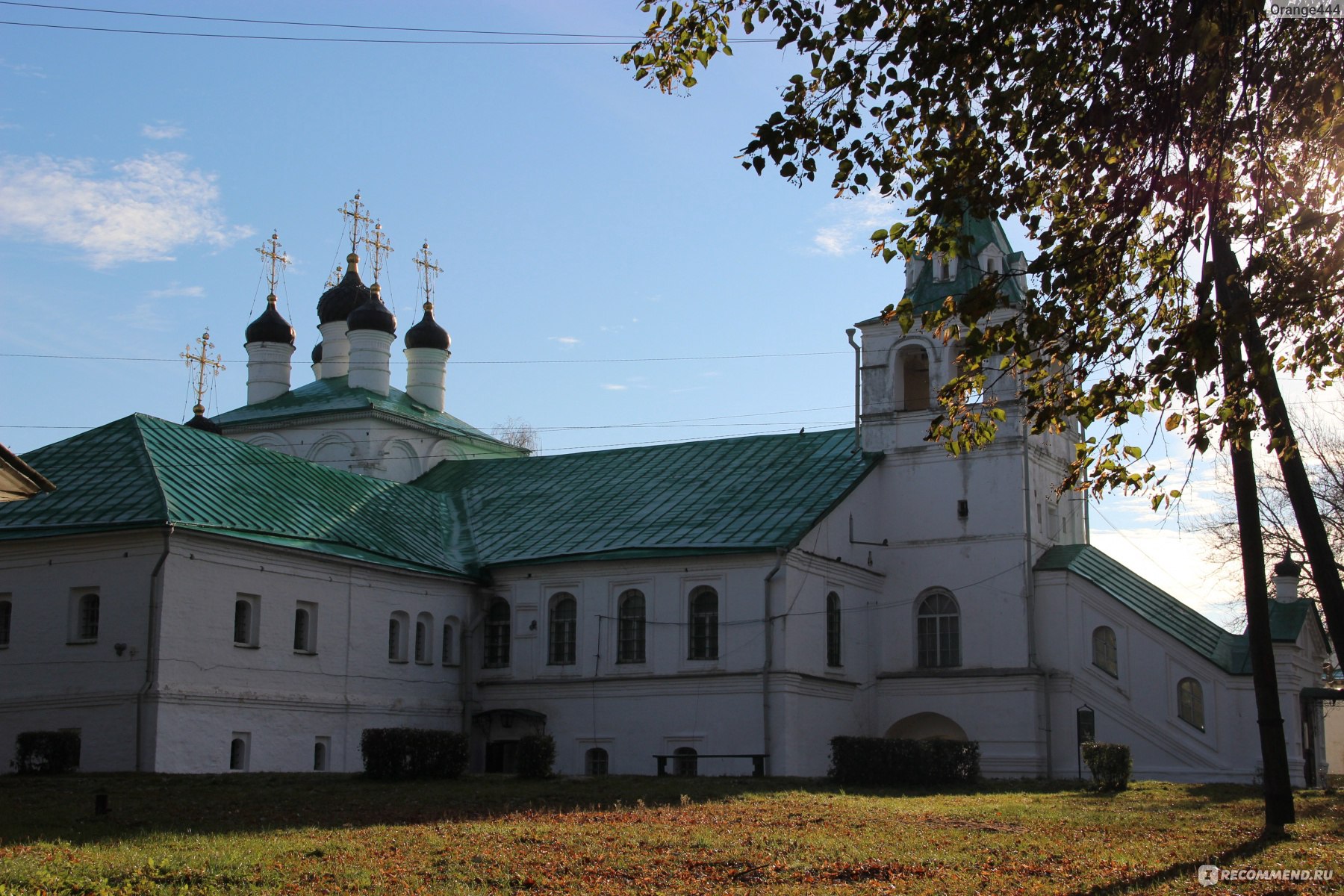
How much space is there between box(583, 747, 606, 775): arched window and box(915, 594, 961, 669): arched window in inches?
317

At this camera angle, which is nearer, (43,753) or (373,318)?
(43,753)

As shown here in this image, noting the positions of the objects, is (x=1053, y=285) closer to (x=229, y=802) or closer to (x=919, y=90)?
(x=919, y=90)

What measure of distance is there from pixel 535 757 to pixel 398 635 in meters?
10.4

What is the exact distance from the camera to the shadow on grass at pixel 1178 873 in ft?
41.8

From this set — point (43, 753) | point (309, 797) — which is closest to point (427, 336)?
point (43, 753)

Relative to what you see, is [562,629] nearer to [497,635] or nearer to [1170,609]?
[497,635]

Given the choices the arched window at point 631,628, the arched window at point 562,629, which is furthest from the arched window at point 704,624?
the arched window at point 562,629

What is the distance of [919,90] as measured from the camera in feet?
38.2

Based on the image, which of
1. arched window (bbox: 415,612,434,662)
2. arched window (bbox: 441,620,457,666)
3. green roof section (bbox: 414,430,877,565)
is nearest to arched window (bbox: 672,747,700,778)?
green roof section (bbox: 414,430,877,565)

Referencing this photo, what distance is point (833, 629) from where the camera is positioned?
34.9 m

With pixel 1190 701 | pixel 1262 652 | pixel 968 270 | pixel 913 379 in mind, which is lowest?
pixel 1190 701

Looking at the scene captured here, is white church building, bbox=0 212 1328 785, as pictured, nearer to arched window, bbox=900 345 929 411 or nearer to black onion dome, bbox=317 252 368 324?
arched window, bbox=900 345 929 411

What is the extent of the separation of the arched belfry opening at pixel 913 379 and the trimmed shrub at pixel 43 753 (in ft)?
69.1

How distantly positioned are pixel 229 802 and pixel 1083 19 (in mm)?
14674
